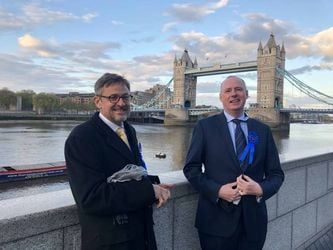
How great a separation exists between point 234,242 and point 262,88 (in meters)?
66.8

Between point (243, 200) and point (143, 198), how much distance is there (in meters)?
0.66

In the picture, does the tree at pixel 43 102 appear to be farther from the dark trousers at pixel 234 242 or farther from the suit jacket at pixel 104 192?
the suit jacket at pixel 104 192

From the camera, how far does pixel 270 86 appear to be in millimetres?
65250

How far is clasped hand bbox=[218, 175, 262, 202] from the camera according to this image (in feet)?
5.87

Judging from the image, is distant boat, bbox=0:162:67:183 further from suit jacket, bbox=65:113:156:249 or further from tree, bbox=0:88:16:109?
tree, bbox=0:88:16:109

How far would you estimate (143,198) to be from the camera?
1378 millimetres

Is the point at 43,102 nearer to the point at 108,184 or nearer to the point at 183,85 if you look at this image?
the point at 183,85

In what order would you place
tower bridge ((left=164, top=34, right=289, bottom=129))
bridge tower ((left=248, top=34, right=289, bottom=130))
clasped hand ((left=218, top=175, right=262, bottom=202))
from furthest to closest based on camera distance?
tower bridge ((left=164, top=34, right=289, bottom=129))
bridge tower ((left=248, top=34, right=289, bottom=130))
clasped hand ((left=218, top=175, right=262, bottom=202))

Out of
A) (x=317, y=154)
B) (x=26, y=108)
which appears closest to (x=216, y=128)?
(x=317, y=154)

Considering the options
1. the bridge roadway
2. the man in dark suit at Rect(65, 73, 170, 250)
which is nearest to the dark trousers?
the man in dark suit at Rect(65, 73, 170, 250)

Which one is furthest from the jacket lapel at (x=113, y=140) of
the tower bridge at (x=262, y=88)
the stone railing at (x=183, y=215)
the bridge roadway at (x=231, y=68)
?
the bridge roadway at (x=231, y=68)

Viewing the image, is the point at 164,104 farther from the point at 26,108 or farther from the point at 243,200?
the point at 243,200

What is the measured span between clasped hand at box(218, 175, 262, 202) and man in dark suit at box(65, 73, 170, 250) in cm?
43

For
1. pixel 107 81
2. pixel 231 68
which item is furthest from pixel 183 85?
pixel 107 81
